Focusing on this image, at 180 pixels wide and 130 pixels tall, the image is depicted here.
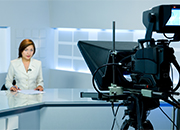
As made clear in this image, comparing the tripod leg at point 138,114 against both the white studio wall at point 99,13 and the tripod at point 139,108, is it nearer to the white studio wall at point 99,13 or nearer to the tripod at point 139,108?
the tripod at point 139,108

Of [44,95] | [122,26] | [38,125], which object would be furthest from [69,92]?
[122,26]

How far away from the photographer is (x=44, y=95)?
320 cm

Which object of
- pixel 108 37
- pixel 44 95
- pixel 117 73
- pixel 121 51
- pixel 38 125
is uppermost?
pixel 108 37

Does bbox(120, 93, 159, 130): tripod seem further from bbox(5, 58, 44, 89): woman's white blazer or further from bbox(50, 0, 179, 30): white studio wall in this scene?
bbox(50, 0, 179, 30): white studio wall

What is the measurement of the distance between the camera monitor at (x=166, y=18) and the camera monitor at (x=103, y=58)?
1.36ft

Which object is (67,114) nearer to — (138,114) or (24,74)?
(138,114)

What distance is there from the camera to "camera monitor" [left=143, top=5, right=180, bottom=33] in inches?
60.6

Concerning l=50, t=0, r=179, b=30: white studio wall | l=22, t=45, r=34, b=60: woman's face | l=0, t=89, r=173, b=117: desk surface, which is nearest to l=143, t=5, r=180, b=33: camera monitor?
l=0, t=89, r=173, b=117: desk surface

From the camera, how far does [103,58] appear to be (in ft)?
6.64

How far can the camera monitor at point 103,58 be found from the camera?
75.1 inches

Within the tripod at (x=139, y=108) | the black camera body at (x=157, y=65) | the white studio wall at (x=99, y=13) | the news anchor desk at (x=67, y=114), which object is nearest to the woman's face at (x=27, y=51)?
the news anchor desk at (x=67, y=114)

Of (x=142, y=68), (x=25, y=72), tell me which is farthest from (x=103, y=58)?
(x=25, y=72)

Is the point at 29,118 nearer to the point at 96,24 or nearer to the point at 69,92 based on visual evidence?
the point at 69,92

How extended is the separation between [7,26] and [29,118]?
13.5 ft
